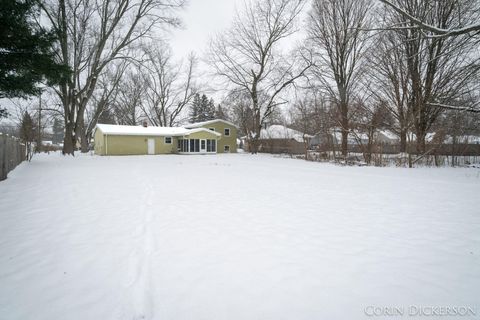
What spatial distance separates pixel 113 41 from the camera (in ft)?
75.1

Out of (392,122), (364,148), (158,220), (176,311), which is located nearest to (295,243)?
(176,311)

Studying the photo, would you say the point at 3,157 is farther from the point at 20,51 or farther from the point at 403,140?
the point at 403,140

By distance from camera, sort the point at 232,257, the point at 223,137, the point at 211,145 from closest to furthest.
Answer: the point at 232,257, the point at 211,145, the point at 223,137

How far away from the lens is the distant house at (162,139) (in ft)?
85.2

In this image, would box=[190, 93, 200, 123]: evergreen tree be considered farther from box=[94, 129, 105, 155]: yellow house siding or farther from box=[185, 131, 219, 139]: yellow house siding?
box=[94, 129, 105, 155]: yellow house siding

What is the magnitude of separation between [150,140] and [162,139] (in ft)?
4.86

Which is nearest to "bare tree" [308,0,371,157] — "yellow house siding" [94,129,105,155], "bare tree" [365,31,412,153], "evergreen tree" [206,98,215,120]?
"bare tree" [365,31,412,153]

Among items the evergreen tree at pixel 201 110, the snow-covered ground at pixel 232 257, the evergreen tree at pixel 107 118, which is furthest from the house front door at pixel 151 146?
the evergreen tree at pixel 201 110

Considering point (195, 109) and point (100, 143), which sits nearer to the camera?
point (100, 143)

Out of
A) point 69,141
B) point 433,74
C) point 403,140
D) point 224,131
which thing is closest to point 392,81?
point 433,74

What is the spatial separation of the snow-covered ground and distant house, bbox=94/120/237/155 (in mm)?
21662

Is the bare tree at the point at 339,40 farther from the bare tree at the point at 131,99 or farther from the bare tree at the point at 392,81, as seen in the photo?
the bare tree at the point at 131,99

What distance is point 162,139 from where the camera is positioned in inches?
1152

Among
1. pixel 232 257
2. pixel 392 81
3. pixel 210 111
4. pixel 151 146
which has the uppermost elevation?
pixel 210 111
